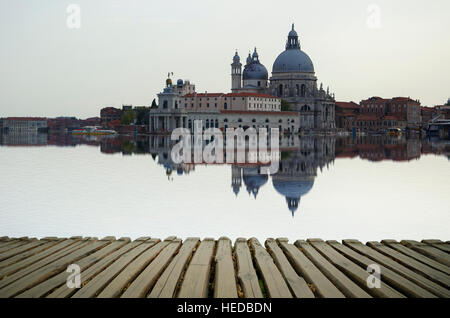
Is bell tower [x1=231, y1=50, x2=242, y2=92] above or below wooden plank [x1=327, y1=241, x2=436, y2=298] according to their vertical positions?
above

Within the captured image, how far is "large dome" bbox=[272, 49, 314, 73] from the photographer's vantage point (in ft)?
337

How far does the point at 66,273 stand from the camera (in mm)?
5852

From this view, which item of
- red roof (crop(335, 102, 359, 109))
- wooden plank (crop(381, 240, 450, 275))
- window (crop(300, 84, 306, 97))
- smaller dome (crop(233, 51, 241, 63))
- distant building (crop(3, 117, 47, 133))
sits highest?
smaller dome (crop(233, 51, 241, 63))

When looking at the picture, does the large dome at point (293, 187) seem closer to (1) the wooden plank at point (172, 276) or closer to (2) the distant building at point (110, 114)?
(1) the wooden plank at point (172, 276)

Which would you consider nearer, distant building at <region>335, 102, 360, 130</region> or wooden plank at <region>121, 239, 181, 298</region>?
wooden plank at <region>121, 239, 181, 298</region>

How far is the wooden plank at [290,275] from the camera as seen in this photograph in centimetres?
515

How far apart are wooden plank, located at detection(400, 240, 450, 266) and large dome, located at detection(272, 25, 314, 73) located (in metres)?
97.0

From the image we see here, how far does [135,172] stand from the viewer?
2414 centimetres

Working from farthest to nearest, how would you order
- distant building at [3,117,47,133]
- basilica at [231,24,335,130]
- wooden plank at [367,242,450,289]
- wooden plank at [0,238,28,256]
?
distant building at [3,117,47,133] < basilica at [231,24,335,130] < wooden plank at [0,238,28,256] < wooden plank at [367,242,450,289]

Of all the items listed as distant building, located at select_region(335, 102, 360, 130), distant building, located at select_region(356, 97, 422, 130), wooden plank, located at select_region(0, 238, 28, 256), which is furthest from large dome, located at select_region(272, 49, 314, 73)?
wooden plank, located at select_region(0, 238, 28, 256)

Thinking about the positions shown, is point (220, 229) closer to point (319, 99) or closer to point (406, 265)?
point (406, 265)

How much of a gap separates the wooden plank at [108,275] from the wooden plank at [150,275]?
0.26m

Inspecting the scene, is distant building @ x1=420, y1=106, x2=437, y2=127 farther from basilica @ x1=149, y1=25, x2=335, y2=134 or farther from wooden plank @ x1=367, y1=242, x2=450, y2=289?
wooden plank @ x1=367, y1=242, x2=450, y2=289

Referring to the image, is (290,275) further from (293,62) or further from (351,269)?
(293,62)
